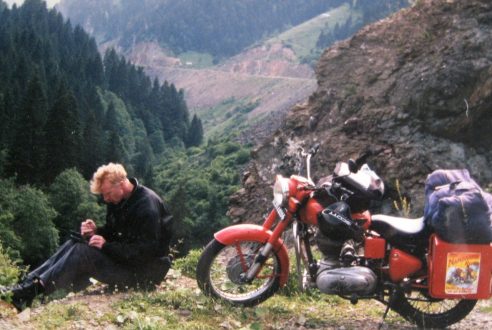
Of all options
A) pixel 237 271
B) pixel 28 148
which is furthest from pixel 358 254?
pixel 28 148

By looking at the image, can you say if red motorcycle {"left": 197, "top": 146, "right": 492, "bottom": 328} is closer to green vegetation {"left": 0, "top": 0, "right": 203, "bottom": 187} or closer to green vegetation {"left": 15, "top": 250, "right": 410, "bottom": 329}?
green vegetation {"left": 15, "top": 250, "right": 410, "bottom": 329}

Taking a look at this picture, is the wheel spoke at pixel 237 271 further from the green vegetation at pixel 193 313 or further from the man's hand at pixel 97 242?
the man's hand at pixel 97 242

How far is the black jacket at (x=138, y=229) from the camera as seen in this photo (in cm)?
692

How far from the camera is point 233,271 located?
6852 mm

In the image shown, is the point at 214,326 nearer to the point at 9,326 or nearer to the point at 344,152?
the point at 9,326

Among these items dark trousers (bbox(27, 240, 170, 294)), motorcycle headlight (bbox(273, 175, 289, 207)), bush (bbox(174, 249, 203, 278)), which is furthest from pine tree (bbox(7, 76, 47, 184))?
motorcycle headlight (bbox(273, 175, 289, 207))

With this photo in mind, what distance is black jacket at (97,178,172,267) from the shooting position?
6.92m

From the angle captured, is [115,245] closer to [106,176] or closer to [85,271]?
[85,271]

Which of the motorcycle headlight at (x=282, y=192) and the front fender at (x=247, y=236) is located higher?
the motorcycle headlight at (x=282, y=192)

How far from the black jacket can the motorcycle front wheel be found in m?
0.60

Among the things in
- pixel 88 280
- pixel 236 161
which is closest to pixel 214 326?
pixel 88 280

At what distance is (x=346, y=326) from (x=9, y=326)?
3315mm

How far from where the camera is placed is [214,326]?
6.07m

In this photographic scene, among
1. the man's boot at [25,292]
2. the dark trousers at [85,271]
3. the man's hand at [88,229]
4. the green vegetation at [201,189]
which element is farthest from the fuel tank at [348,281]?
the green vegetation at [201,189]
